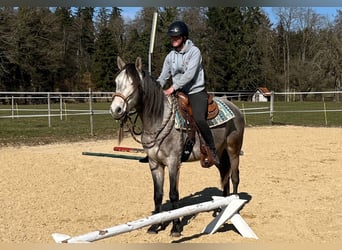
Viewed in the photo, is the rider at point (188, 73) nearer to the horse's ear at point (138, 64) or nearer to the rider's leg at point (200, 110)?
the rider's leg at point (200, 110)

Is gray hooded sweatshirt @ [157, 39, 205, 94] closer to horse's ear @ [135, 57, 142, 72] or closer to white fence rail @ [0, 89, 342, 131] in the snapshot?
horse's ear @ [135, 57, 142, 72]

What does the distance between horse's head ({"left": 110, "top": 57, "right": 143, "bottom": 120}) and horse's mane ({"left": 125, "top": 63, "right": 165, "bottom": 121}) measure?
0.07 meters

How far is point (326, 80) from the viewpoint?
43750mm

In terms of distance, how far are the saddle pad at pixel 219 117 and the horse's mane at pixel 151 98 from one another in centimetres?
19

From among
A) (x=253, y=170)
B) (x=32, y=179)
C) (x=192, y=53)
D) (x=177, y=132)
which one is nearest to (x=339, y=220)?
(x=177, y=132)

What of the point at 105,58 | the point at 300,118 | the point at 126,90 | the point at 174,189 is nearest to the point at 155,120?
the point at 126,90

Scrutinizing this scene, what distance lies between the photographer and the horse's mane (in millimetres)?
4203

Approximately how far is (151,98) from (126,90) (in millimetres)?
366

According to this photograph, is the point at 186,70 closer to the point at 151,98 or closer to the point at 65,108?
the point at 151,98

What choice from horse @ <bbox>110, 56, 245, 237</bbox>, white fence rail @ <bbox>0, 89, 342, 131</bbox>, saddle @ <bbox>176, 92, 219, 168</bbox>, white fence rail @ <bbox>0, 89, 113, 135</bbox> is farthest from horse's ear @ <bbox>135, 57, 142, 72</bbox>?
white fence rail @ <bbox>0, 89, 342, 131</bbox>

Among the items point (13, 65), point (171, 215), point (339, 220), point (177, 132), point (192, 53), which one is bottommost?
point (339, 220)

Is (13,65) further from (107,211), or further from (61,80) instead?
(107,211)

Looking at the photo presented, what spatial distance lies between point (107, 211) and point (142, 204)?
1.74 ft

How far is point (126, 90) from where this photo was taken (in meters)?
3.97
